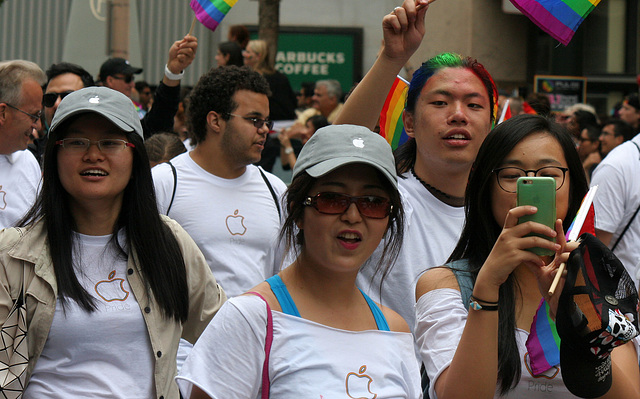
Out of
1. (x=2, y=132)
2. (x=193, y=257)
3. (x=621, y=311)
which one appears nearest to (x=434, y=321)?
(x=621, y=311)

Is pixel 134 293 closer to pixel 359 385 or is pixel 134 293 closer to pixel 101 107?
pixel 101 107

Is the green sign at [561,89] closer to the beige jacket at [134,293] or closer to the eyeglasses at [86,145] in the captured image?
the beige jacket at [134,293]

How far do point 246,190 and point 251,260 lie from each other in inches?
19.3

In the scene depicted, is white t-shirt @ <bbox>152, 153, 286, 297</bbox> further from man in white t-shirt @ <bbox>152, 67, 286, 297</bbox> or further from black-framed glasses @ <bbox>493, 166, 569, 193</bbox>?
black-framed glasses @ <bbox>493, 166, 569, 193</bbox>

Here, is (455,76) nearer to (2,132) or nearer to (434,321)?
(434,321)

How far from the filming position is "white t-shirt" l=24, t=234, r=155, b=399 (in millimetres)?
3336

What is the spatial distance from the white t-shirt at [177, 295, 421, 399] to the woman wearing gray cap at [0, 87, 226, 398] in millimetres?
742

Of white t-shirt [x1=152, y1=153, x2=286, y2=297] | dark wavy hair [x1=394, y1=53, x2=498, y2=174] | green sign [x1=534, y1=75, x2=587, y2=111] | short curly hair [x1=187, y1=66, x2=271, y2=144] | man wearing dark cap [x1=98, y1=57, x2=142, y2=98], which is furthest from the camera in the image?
green sign [x1=534, y1=75, x2=587, y2=111]

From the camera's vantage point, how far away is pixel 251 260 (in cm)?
525

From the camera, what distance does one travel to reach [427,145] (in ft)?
13.2

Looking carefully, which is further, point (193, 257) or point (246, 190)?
point (246, 190)

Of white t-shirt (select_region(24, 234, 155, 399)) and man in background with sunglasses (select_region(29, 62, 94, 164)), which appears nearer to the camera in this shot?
white t-shirt (select_region(24, 234, 155, 399))

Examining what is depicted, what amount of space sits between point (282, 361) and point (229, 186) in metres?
2.88

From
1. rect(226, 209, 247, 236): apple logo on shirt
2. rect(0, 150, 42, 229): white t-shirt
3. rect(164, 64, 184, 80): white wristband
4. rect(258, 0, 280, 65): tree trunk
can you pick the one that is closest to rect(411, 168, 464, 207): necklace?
rect(226, 209, 247, 236): apple logo on shirt
